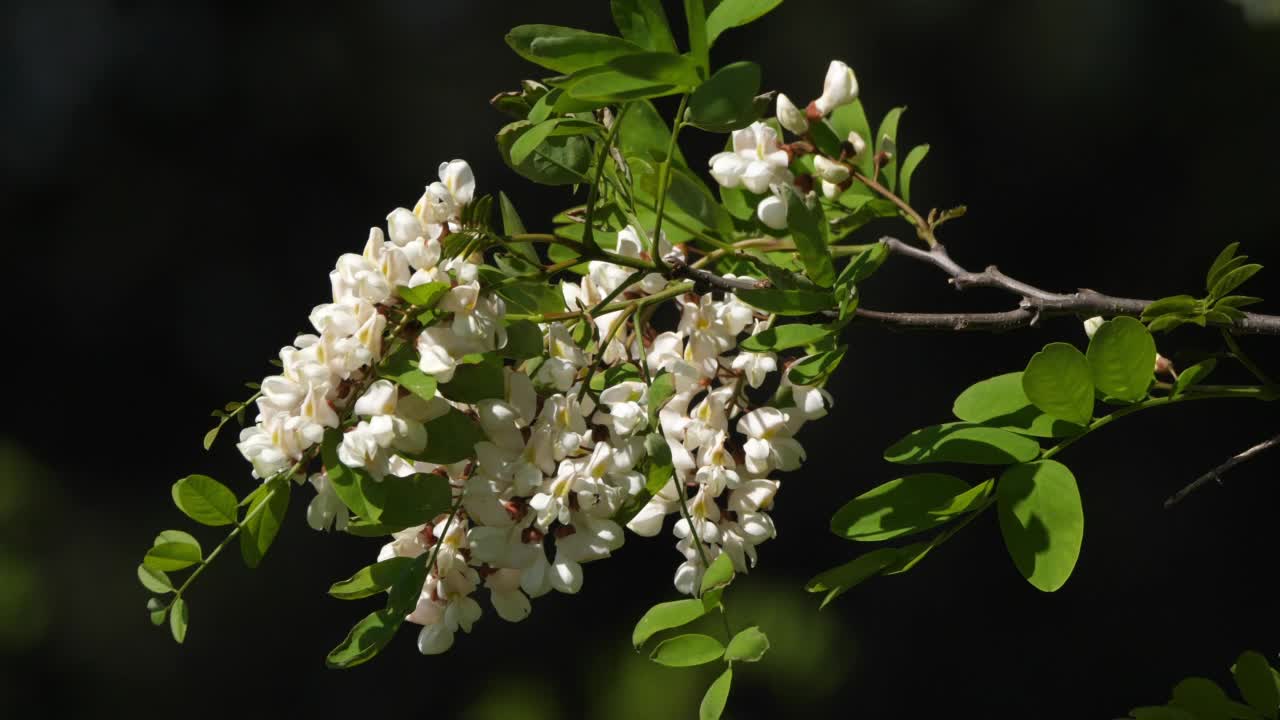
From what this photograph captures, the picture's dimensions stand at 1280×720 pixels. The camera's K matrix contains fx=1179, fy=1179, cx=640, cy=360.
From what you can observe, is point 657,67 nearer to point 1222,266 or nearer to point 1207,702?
point 1222,266

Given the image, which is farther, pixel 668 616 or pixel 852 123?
pixel 852 123

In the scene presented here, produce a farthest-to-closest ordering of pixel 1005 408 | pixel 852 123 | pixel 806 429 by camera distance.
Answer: pixel 806 429
pixel 852 123
pixel 1005 408

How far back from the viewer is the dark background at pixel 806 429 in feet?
5.10

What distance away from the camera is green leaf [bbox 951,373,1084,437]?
0.53 meters

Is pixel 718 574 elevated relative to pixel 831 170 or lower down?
lower down

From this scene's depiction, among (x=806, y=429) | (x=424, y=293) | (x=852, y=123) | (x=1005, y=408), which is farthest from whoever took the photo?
(x=806, y=429)

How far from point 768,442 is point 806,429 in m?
1.02

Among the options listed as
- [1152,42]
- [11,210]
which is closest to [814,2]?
[1152,42]

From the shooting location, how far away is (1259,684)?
0.56 meters

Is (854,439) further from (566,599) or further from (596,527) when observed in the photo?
(596,527)

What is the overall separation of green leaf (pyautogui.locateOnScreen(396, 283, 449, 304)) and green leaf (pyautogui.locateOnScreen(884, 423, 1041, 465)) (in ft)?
0.69

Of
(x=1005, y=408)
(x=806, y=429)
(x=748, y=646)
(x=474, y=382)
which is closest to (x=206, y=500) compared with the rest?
(x=474, y=382)

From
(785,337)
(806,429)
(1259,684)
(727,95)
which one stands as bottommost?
(806,429)

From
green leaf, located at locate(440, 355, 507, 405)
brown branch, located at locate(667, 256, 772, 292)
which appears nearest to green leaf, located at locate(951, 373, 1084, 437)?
brown branch, located at locate(667, 256, 772, 292)
